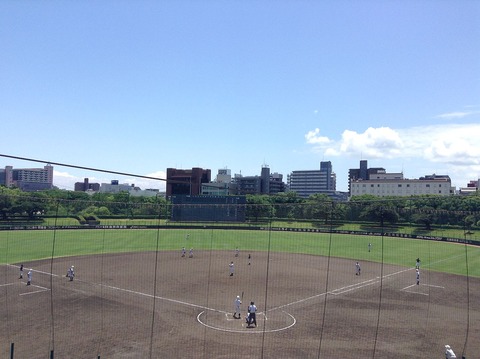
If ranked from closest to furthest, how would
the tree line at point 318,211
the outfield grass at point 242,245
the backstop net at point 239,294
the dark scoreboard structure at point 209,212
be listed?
1. the backstop net at point 239,294
2. the outfield grass at point 242,245
3. the tree line at point 318,211
4. the dark scoreboard structure at point 209,212

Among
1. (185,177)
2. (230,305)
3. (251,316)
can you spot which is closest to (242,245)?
(230,305)

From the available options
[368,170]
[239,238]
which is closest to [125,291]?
[239,238]

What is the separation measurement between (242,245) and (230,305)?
2760cm

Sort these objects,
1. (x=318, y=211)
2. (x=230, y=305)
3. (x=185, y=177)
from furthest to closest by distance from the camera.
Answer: (x=185, y=177), (x=318, y=211), (x=230, y=305)

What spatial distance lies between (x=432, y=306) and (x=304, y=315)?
7980 millimetres

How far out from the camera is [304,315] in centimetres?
2034

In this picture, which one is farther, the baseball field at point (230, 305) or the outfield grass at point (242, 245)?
the outfield grass at point (242, 245)

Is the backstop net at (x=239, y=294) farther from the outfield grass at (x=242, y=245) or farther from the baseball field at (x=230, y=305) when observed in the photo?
the outfield grass at (x=242, y=245)

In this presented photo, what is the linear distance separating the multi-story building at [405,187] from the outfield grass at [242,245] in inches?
3380

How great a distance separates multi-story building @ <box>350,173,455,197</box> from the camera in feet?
433

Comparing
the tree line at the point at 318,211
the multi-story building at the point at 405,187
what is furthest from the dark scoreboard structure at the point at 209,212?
the multi-story building at the point at 405,187

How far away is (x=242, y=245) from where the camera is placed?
49562mm

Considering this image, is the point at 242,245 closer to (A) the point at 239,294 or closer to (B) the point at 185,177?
(A) the point at 239,294

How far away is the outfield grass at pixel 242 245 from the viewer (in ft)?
128
